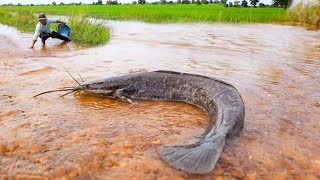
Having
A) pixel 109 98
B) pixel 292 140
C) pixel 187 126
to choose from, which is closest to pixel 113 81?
pixel 109 98

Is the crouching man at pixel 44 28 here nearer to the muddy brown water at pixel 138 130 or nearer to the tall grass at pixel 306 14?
the muddy brown water at pixel 138 130

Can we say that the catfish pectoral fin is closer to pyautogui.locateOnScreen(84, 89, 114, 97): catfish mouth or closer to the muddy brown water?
the muddy brown water

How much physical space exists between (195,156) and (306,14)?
21650mm

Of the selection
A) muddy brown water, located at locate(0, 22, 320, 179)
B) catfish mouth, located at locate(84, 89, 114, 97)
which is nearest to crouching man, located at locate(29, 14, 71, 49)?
muddy brown water, located at locate(0, 22, 320, 179)

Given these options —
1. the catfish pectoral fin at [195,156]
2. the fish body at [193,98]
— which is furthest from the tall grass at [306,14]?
the catfish pectoral fin at [195,156]

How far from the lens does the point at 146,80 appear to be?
188 inches

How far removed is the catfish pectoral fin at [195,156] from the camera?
2.45 metres

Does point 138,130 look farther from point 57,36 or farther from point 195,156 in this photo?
point 57,36

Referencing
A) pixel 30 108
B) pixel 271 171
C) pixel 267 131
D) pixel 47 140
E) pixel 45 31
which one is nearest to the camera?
pixel 271 171

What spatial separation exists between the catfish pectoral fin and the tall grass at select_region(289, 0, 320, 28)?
65.8 feet

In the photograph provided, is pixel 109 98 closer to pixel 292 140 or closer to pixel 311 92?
pixel 292 140

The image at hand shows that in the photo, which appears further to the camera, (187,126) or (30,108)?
(30,108)

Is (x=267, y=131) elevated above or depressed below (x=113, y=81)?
below

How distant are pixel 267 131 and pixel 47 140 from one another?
2454mm
